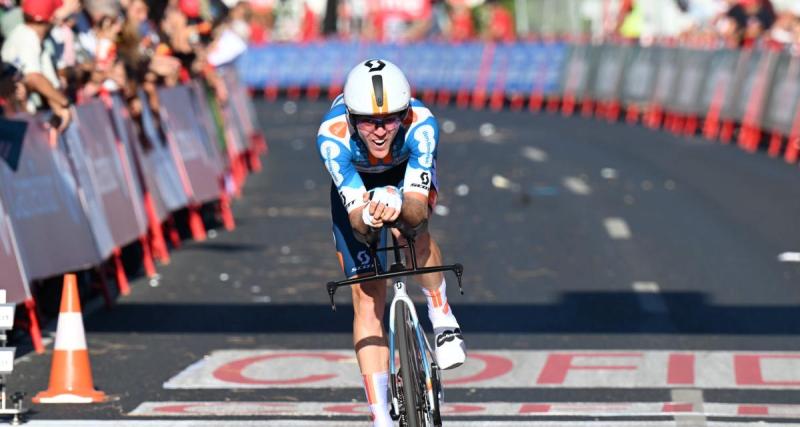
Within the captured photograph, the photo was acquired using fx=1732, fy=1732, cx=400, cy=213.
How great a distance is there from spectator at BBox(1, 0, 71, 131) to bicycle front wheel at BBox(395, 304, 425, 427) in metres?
5.88

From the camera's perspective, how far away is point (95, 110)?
14055 millimetres

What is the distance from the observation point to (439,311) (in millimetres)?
7781

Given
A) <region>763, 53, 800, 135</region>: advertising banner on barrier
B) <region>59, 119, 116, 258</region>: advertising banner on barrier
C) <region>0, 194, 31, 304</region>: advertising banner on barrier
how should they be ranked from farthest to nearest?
1. <region>763, 53, 800, 135</region>: advertising banner on barrier
2. <region>59, 119, 116, 258</region>: advertising banner on barrier
3. <region>0, 194, 31, 304</region>: advertising banner on barrier

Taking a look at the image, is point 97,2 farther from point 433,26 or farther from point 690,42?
point 433,26

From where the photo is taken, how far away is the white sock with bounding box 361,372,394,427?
24.7 feet

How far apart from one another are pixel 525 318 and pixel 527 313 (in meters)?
0.23

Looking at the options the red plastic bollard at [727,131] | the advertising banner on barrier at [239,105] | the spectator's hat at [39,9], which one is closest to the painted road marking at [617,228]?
the spectator's hat at [39,9]

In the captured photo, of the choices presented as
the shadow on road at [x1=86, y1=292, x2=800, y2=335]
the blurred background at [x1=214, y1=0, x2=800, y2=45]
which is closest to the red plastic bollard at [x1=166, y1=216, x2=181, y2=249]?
the shadow on road at [x1=86, y1=292, x2=800, y2=335]

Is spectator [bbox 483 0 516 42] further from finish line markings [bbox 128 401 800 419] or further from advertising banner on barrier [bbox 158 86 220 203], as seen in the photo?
finish line markings [bbox 128 401 800 419]

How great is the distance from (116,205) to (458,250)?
351 cm

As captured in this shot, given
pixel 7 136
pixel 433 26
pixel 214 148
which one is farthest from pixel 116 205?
pixel 433 26

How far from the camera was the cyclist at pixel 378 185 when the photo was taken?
23.2ft

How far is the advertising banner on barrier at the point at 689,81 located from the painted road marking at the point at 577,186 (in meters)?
8.81

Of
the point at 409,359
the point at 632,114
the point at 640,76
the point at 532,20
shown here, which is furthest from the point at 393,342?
the point at 532,20
